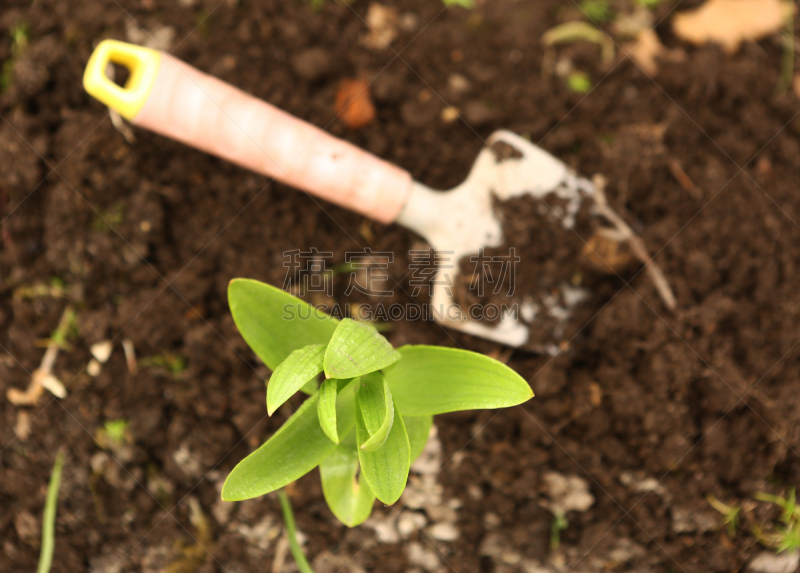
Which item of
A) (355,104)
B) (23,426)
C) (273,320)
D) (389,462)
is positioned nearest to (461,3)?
(355,104)

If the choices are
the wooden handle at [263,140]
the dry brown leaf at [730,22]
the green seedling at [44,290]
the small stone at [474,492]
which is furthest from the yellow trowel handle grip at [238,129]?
the dry brown leaf at [730,22]

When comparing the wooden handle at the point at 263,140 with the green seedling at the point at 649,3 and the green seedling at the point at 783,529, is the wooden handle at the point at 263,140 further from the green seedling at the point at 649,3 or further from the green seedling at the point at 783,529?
the green seedling at the point at 783,529

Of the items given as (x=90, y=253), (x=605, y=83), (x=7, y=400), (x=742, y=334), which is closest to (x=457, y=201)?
(x=605, y=83)

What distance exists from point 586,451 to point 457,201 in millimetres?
775

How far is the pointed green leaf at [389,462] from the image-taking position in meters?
0.96

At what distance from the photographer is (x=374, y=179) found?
144 centimetres

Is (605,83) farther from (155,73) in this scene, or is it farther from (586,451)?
(155,73)

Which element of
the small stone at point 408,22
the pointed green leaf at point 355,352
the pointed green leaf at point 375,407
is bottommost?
the pointed green leaf at point 375,407

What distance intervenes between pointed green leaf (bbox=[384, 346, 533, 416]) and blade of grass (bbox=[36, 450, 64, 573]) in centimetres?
101

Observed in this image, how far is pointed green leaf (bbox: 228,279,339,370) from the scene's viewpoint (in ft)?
3.56

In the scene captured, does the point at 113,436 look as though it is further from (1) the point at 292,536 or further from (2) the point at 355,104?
(2) the point at 355,104

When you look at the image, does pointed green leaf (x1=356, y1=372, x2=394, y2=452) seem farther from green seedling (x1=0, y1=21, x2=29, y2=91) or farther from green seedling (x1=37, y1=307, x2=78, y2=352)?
green seedling (x1=0, y1=21, x2=29, y2=91)

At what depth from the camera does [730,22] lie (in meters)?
1.76

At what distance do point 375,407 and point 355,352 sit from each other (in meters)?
0.11
